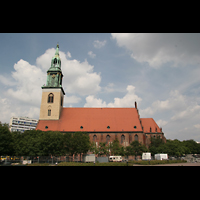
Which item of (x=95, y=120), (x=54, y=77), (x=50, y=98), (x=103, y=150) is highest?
(x=54, y=77)

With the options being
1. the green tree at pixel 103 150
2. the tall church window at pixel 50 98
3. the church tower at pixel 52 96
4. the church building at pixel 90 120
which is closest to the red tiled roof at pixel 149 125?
the church building at pixel 90 120

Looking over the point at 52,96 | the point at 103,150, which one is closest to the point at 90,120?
the point at 103,150

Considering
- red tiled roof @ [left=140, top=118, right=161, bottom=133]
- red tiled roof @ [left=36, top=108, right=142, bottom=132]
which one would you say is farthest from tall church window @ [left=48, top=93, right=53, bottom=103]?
red tiled roof @ [left=140, top=118, right=161, bottom=133]

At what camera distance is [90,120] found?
5497 centimetres

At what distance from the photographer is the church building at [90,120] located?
51875 mm

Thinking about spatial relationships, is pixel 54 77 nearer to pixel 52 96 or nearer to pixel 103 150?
pixel 52 96

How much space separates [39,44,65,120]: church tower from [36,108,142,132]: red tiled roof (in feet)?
6.79

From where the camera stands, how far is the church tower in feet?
178

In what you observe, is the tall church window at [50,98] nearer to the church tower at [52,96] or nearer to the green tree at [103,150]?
the church tower at [52,96]

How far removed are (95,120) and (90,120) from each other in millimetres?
1552
